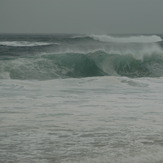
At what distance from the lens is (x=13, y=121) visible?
7.11 m

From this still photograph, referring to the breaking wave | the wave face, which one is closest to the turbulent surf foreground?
the breaking wave

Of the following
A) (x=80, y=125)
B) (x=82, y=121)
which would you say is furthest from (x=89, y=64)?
(x=80, y=125)

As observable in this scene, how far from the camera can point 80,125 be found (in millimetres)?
6945

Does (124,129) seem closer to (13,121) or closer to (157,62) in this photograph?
(13,121)

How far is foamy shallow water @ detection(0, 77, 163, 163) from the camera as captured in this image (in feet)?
17.4

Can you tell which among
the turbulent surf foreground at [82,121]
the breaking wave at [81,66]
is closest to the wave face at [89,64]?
the breaking wave at [81,66]

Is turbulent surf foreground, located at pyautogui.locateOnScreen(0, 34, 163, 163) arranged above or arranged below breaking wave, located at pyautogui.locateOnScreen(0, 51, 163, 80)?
above

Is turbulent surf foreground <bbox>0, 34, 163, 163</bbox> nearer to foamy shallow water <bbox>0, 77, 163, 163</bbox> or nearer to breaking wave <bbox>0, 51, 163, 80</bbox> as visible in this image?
foamy shallow water <bbox>0, 77, 163, 163</bbox>

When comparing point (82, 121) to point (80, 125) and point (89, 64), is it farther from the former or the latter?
point (89, 64)

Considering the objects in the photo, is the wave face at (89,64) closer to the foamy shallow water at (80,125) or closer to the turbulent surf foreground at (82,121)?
the turbulent surf foreground at (82,121)

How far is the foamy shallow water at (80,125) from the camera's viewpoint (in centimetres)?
529

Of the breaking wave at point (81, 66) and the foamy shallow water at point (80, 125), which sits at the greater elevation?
the foamy shallow water at point (80, 125)

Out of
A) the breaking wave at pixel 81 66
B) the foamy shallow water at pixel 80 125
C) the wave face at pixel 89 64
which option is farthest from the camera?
the wave face at pixel 89 64

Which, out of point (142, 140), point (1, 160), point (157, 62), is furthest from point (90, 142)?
point (157, 62)
